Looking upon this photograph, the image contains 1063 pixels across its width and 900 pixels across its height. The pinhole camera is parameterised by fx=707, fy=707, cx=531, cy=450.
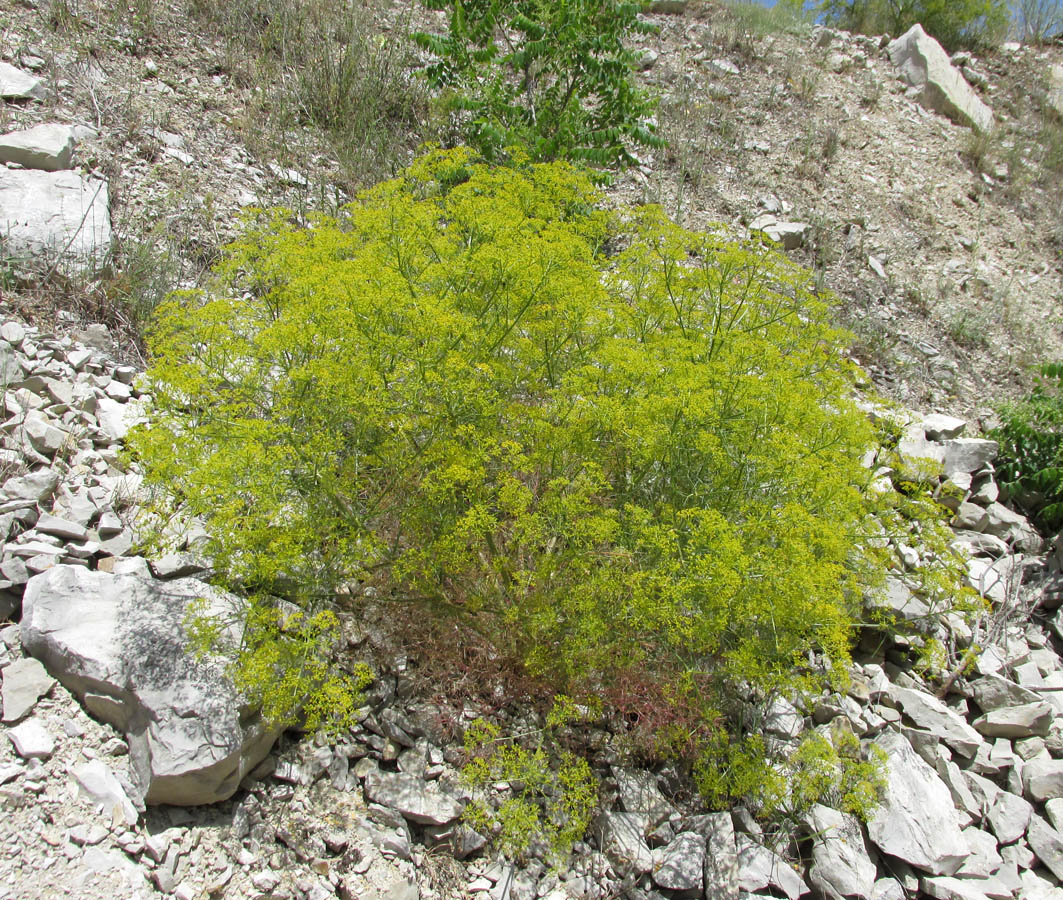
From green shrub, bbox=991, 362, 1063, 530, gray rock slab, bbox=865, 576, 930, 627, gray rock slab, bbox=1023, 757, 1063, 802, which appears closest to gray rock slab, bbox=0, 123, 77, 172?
gray rock slab, bbox=865, 576, 930, 627

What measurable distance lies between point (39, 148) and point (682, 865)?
6.56 m

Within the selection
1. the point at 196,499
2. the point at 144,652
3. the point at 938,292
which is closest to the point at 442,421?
the point at 196,499

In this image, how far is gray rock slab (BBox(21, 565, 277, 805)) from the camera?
285 cm

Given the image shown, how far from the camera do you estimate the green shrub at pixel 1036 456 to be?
5.77m

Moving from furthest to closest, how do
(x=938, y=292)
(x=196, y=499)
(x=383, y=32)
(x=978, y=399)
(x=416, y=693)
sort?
(x=383, y=32), (x=938, y=292), (x=978, y=399), (x=416, y=693), (x=196, y=499)

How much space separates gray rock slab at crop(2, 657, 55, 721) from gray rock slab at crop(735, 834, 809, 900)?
3.17 m

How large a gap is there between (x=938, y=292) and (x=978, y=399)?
173 centimetres

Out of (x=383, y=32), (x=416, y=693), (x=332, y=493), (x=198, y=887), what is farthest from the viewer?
(x=383, y=32)

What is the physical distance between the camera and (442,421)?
3.27m

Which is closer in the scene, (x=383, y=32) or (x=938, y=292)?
(x=938, y=292)

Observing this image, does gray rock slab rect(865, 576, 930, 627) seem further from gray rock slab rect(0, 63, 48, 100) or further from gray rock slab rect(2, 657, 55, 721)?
gray rock slab rect(0, 63, 48, 100)

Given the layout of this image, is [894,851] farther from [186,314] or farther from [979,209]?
[979,209]

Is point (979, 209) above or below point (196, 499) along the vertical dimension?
above

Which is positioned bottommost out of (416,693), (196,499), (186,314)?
(416,693)
